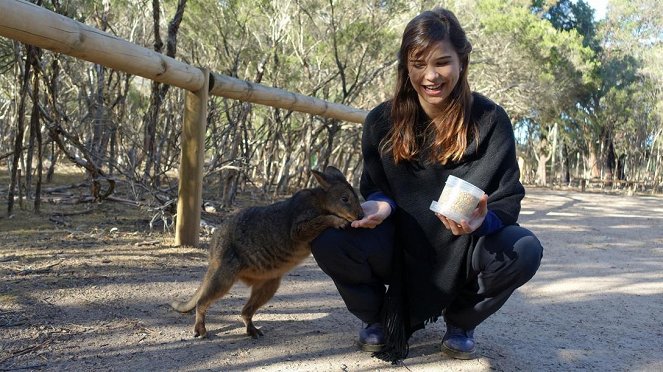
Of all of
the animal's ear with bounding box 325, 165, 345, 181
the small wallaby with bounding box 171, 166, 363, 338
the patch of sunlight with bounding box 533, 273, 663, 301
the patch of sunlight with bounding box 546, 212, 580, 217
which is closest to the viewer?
the small wallaby with bounding box 171, 166, 363, 338

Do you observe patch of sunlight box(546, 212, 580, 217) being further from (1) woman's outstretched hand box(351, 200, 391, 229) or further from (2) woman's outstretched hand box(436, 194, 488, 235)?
(2) woman's outstretched hand box(436, 194, 488, 235)

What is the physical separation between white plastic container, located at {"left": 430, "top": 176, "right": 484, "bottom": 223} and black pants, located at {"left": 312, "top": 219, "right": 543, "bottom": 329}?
349mm

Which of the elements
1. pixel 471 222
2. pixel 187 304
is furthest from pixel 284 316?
pixel 471 222

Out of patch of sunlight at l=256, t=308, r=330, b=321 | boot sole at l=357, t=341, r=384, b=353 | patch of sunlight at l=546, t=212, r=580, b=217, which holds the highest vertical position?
patch of sunlight at l=546, t=212, r=580, b=217

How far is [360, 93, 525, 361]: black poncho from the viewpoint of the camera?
2.30m

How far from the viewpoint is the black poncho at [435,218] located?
7.55 feet

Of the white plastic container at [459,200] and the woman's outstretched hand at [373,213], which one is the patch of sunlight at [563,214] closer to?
the woman's outstretched hand at [373,213]

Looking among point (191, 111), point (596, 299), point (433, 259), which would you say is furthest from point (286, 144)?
point (433, 259)

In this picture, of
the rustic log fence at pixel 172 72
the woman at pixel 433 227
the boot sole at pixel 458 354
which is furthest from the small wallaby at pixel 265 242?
the rustic log fence at pixel 172 72

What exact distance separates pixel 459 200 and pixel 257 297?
46.5 inches

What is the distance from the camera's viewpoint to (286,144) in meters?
9.31

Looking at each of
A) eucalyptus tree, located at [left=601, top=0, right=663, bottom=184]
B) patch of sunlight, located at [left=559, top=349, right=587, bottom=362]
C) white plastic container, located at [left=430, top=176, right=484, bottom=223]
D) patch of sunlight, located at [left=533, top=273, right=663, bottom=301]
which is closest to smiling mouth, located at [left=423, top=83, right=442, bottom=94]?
white plastic container, located at [left=430, top=176, right=484, bottom=223]

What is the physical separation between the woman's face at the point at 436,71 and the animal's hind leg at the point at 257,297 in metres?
1.14

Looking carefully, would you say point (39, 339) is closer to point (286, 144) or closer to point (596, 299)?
point (596, 299)
